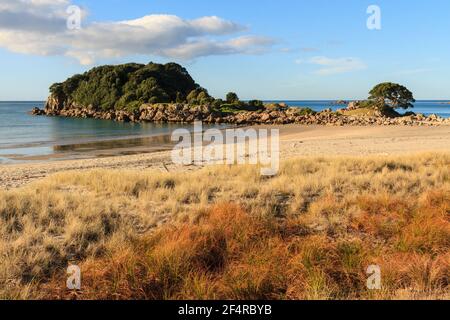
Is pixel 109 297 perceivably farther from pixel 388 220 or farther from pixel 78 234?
pixel 388 220

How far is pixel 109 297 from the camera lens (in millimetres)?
5137

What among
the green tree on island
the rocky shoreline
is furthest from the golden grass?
the green tree on island

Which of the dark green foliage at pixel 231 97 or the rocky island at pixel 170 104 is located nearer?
the rocky island at pixel 170 104

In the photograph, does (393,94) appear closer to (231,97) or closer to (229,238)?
(231,97)

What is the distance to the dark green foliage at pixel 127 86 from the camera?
310 feet

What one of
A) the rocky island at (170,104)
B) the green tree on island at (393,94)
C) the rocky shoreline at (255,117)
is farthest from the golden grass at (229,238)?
the green tree on island at (393,94)

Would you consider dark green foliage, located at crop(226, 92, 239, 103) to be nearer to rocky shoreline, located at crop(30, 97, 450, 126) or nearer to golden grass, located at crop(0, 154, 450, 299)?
rocky shoreline, located at crop(30, 97, 450, 126)

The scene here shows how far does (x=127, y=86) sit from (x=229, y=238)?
3965 inches

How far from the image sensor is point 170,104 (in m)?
79.1

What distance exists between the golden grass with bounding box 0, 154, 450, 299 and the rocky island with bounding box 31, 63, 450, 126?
45.1 metres

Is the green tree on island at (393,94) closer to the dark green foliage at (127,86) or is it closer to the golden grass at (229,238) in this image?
the dark green foliage at (127,86)

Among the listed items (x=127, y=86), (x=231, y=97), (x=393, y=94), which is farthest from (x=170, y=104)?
(x=393, y=94)
